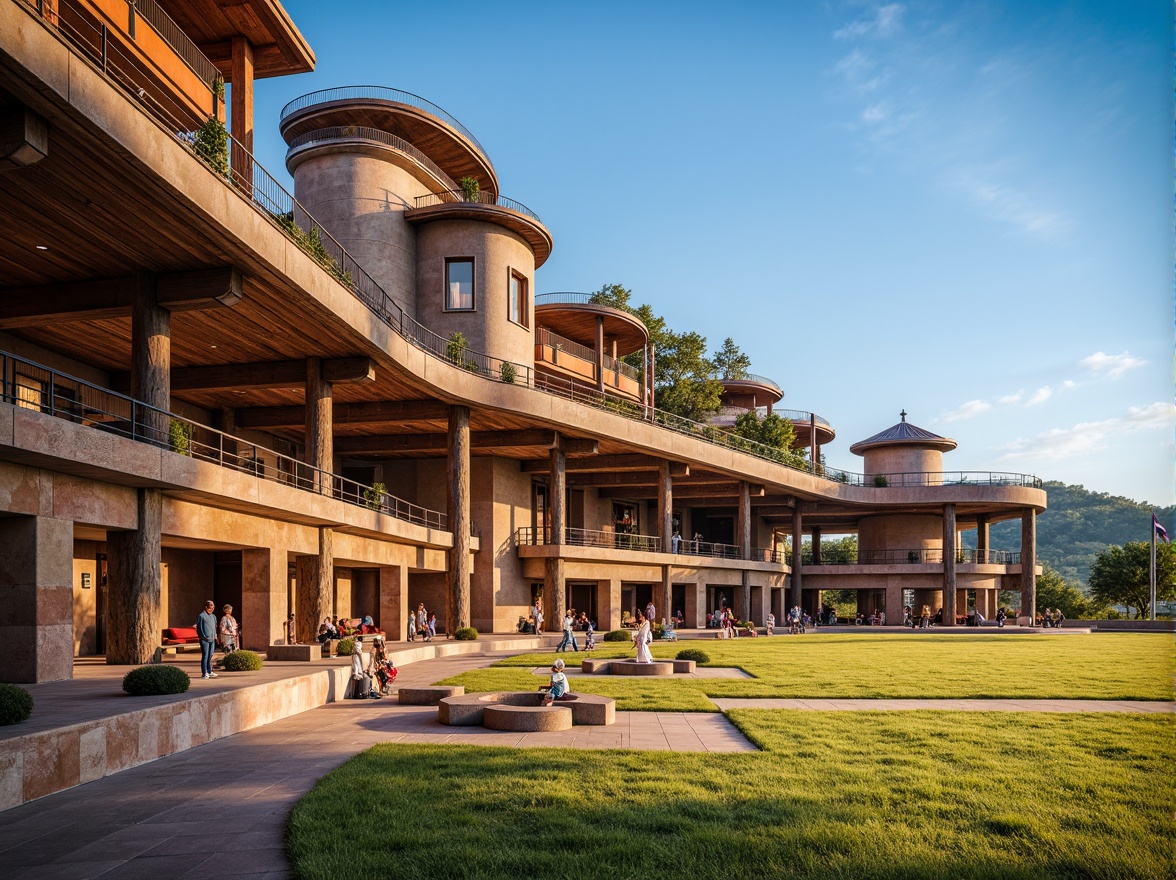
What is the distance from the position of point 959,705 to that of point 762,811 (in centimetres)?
918

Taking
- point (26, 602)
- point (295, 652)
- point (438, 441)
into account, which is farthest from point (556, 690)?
point (438, 441)

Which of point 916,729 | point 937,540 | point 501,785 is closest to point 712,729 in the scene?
point 916,729

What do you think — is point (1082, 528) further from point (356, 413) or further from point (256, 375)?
point (256, 375)

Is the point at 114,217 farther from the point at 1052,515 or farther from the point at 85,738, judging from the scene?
the point at 1052,515

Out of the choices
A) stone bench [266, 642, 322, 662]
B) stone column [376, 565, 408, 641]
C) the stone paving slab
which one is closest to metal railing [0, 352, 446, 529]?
stone column [376, 565, 408, 641]

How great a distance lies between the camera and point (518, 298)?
4225 cm

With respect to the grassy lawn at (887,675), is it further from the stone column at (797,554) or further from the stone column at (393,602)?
the stone column at (797,554)

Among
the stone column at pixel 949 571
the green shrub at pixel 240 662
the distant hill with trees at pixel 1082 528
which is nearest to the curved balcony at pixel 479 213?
the green shrub at pixel 240 662

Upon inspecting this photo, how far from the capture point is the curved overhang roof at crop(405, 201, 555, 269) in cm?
3928

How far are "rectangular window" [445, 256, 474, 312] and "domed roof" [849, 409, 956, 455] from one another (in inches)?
1434

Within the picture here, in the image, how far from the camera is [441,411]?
113 ft

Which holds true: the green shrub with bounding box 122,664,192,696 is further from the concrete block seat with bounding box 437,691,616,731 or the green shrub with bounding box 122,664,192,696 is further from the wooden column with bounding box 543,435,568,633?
the wooden column with bounding box 543,435,568,633

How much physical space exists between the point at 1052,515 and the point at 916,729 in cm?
14877

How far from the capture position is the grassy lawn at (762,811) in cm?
711
